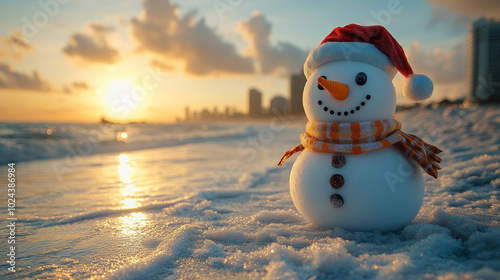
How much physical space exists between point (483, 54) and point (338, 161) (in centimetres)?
4027

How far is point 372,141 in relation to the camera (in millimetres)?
2176

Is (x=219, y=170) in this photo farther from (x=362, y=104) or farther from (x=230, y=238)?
(x=362, y=104)

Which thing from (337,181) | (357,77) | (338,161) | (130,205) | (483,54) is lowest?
(130,205)

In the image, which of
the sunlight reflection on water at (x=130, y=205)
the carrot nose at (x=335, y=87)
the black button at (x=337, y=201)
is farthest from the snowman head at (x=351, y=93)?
the sunlight reflection on water at (x=130, y=205)

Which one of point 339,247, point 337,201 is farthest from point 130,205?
point 339,247

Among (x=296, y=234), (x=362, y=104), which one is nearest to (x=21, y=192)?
(x=296, y=234)

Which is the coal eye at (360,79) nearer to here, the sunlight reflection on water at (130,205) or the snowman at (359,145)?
the snowman at (359,145)

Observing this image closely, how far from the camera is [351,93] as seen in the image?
7.04 feet

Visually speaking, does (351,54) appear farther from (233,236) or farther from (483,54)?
(483,54)

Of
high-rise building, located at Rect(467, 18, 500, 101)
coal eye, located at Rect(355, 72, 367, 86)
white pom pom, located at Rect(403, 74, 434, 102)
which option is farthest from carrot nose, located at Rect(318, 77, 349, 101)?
high-rise building, located at Rect(467, 18, 500, 101)

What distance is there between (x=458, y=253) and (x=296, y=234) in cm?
102

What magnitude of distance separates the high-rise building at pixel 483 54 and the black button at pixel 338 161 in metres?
36.5

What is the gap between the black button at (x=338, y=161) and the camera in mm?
2131

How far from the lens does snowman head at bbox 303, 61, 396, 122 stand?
2137mm
